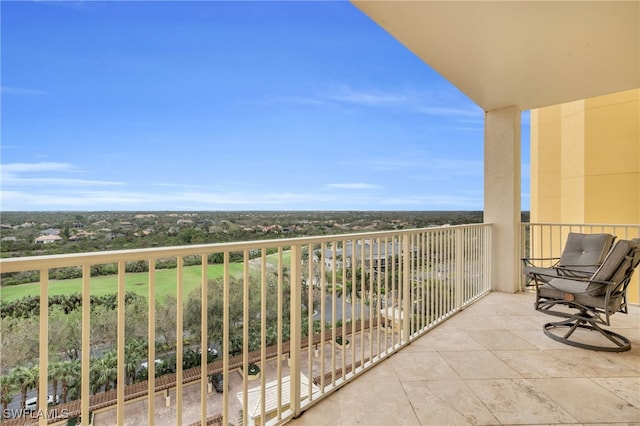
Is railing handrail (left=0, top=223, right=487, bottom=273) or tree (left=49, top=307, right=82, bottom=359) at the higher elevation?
railing handrail (left=0, top=223, right=487, bottom=273)

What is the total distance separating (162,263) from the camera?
1.38 meters

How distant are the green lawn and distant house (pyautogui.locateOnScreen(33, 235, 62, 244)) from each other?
1.89ft

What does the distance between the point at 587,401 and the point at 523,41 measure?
9.68 ft

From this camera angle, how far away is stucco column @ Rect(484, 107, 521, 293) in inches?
179

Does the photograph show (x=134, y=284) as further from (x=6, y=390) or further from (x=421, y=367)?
(x=421, y=367)

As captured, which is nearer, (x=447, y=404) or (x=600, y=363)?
(x=447, y=404)

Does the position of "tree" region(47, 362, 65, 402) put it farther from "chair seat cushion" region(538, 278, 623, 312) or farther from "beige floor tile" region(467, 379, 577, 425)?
"chair seat cushion" region(538, 278, 623, 312)

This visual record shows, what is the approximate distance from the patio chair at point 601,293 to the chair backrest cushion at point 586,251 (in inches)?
21.9

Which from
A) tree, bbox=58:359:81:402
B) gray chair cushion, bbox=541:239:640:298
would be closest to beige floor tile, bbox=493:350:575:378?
gray chair cushion, bbox=541:239:640:298

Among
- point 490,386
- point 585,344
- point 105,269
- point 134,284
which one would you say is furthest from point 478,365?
point 105,269

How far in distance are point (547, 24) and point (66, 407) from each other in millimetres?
4075

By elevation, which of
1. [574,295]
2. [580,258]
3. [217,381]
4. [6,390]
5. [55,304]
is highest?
[55,304]

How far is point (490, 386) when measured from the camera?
7.02ft

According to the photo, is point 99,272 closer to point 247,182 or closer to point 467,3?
point 467,3
